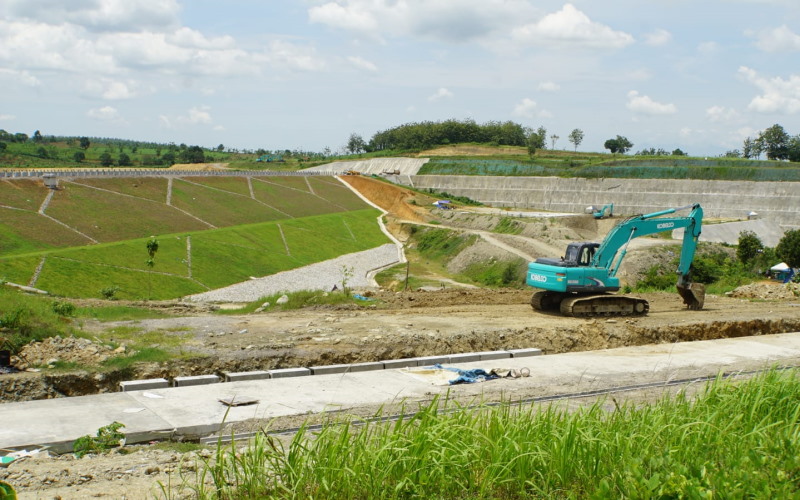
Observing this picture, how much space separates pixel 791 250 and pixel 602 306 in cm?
3420

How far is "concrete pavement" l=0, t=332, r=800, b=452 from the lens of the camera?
11.1 m

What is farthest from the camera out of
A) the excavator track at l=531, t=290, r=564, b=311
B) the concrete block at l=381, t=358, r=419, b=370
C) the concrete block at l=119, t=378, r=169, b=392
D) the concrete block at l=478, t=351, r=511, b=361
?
the excavator track at l=531, t=290, r=564, b=311

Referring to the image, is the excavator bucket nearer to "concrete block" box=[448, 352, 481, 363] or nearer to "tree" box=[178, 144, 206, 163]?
"concrete block" box=[448, 352, 481, 363]

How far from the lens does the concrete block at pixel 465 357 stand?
17.0 m

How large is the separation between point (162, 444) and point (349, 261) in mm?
46116

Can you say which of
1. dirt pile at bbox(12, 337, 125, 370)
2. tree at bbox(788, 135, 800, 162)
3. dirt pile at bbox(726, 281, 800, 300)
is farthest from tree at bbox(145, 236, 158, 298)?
tree at bbox(788, 135, 800, 162)

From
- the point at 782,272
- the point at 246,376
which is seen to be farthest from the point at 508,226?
the point at 246,376

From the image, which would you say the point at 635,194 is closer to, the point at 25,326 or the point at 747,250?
the point at 747,250

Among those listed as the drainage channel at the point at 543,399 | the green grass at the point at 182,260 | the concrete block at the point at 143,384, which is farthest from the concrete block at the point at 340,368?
the green grass at the point at 182,260

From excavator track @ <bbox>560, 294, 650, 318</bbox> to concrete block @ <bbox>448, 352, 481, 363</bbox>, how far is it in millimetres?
7918

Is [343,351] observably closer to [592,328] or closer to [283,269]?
[592,328]

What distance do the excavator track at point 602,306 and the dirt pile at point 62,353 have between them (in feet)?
49.3

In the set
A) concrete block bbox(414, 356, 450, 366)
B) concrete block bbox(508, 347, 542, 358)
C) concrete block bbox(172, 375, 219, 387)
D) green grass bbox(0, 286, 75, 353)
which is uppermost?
green grass bbox(0, 286, 75, 353)

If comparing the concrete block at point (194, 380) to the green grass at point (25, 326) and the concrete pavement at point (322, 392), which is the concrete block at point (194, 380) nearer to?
the concrete pavement at point (322, 392)
